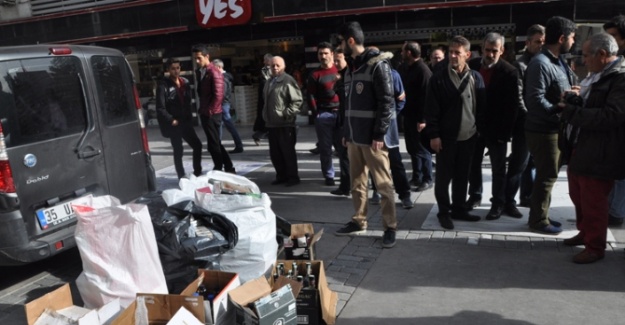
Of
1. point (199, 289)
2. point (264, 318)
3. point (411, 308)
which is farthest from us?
point (411, 308)

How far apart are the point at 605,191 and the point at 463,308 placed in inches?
61.8

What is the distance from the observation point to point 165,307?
3119 mm

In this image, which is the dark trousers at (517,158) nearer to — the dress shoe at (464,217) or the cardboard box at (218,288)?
the dress shoe at (464,217)

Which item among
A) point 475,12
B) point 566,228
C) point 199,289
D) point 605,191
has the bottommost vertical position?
point 566,228

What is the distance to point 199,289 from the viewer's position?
136 inches

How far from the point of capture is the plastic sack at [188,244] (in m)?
3.75

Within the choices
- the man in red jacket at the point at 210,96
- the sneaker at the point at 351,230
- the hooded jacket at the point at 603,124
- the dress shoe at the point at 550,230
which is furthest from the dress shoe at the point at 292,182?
the hooded jacket at the point at 603,124

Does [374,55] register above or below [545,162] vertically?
above

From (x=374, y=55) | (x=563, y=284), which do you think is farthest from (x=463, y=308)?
(x=374, y=55)

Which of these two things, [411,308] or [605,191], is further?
[605,191]

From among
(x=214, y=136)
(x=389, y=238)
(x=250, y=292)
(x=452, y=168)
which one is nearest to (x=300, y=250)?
(x=250, y=292)

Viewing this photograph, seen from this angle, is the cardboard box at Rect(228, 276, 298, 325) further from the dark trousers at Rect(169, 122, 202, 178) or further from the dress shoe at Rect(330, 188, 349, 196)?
the dark trousers at Rect(169, 122, 202, 178)

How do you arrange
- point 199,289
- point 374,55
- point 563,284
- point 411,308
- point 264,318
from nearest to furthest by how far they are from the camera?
point 264,318 < point 199,289 < point 411,308 < point 563,284 < point 374,55

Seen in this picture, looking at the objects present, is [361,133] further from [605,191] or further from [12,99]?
[12,99]
